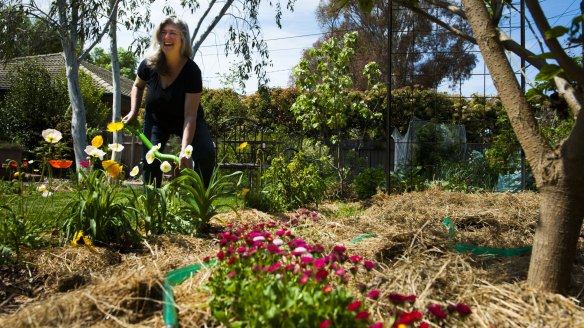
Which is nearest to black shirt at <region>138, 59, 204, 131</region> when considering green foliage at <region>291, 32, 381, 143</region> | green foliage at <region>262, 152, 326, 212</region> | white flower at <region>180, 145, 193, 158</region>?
white flower at <region>180, 145, 193, 158</region>

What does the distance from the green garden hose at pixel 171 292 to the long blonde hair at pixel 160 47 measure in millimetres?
2034

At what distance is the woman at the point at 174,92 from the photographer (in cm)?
353

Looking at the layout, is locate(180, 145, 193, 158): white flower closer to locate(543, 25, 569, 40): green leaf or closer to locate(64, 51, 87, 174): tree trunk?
locate(543, 25, 569, 40): green leaf

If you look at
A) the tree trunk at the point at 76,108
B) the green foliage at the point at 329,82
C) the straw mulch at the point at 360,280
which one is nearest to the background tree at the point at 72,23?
the tree trunk at the point at 76,108

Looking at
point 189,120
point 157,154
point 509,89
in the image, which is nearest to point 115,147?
point 157,154

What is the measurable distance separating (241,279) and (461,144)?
8.16 m

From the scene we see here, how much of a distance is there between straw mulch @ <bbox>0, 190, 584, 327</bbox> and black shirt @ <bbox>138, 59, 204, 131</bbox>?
109 centimetres

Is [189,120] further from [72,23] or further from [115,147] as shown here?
[72,23]

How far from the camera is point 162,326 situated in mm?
1513

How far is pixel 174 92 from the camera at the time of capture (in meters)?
3.60

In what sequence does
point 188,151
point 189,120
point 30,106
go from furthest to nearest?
point 30,106, point 189,120, point 188,151

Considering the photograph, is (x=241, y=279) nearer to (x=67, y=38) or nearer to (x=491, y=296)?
(x=491, y=296)

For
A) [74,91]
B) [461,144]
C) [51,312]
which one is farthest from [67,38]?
[51,312]

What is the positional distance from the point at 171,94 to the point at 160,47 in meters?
0.37
